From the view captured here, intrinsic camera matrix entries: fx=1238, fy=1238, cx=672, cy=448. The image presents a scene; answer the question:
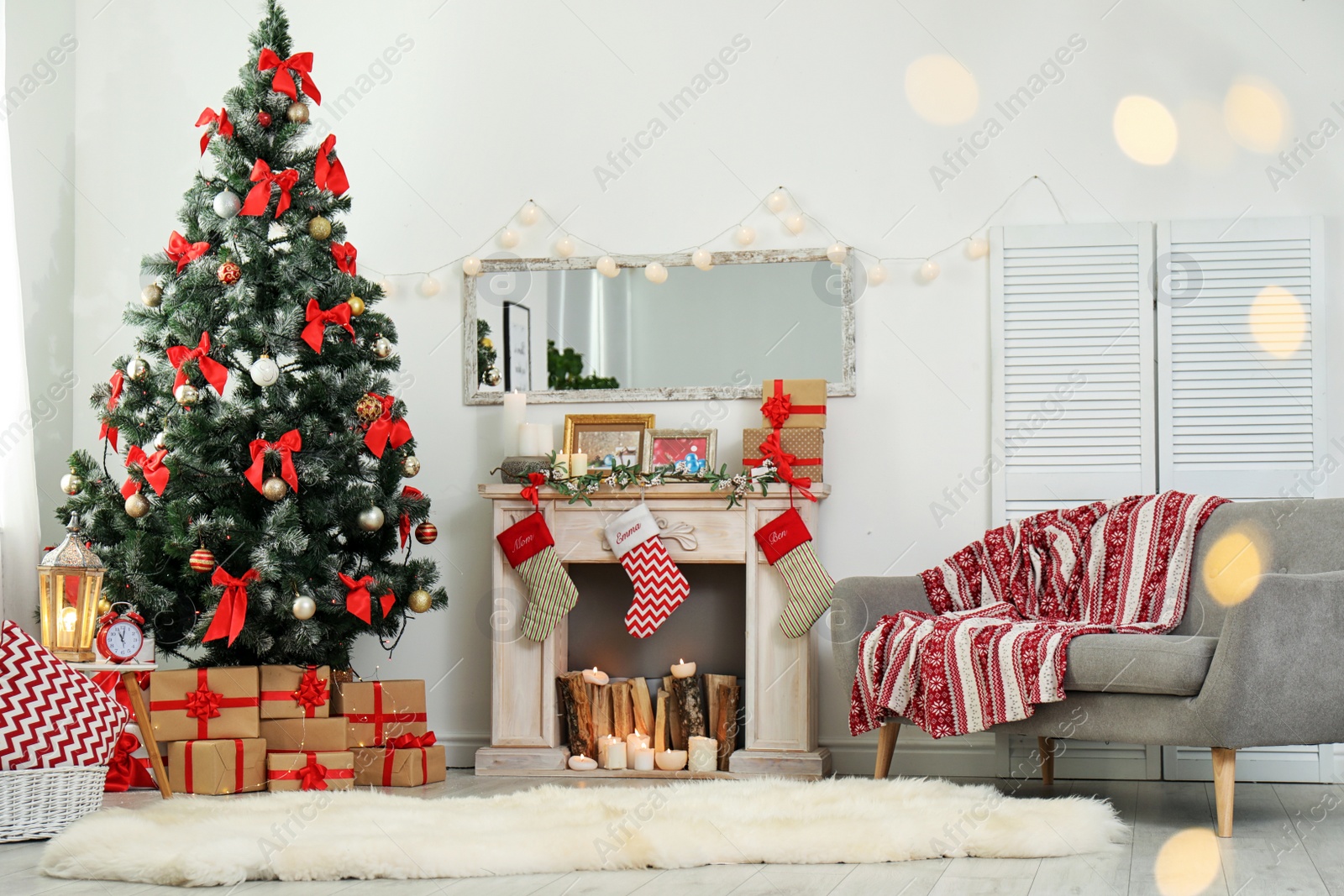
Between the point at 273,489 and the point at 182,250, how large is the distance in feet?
2.64

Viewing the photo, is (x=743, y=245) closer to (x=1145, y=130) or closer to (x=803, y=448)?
(x=803, y=448)

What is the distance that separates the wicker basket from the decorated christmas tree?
2.45 ft

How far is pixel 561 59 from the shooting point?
4.38 meters

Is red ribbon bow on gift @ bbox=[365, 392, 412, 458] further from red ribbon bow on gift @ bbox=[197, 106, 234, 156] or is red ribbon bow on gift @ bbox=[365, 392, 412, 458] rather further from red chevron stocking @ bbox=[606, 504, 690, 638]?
red ribbon bow on gift @ bbox=[197, 106, 234, 156]

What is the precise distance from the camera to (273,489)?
11.3ft

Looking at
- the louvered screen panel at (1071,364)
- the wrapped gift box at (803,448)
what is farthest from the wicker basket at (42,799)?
the louvered screen panel at (1071,364)

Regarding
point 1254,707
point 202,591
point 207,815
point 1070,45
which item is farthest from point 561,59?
point 1254,707

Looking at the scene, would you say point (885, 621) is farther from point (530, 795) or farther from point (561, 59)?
point (561, 59)

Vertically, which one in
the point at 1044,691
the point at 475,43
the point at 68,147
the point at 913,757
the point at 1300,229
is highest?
the point at 475,43

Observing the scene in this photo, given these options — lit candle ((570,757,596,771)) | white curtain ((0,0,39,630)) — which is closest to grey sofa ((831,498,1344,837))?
lit candle ((570,757,596,771))

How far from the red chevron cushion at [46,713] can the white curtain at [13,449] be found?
3.95 feet

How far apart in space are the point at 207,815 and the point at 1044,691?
1.94 metres

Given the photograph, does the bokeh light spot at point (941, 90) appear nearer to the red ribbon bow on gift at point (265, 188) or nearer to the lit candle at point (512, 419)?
the lit candle at point (512, 419)

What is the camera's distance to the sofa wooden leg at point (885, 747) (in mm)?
3385
